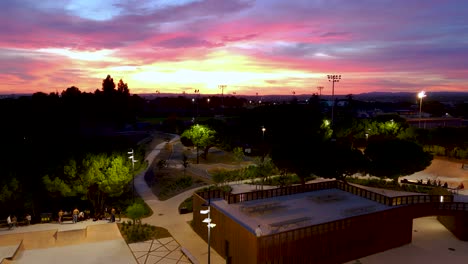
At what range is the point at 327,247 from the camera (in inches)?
926

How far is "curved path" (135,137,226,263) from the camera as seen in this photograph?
2536 centimetres

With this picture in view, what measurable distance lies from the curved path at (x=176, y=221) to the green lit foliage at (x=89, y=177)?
4.34m

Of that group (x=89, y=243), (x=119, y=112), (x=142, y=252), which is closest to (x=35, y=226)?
(x=89, y=243)

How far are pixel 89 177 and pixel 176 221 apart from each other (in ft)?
27.3

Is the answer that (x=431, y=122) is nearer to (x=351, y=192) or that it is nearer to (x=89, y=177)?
(x=351, y=192)

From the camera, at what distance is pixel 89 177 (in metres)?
30.6

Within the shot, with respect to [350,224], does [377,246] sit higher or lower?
lower

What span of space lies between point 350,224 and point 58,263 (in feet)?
63.9

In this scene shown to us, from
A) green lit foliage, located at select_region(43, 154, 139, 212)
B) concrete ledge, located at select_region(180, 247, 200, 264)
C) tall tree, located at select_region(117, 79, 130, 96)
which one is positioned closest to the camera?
concrete ledge, located at select_region(180, 247, 200, 264)

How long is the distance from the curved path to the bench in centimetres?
441

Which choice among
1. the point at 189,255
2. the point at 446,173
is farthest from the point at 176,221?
the point at 446,173

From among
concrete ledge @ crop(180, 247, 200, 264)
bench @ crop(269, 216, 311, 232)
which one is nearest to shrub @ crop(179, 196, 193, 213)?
concrete ledge @ crop(180, 247, 200, 264)

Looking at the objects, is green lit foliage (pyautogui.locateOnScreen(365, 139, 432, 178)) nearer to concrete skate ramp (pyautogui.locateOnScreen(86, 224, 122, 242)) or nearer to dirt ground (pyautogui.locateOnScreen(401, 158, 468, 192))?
dirt ground (pyautogui.locateOnScreen(401, 158, 468, 192))

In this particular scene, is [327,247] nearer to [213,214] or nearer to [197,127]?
[213,214]
